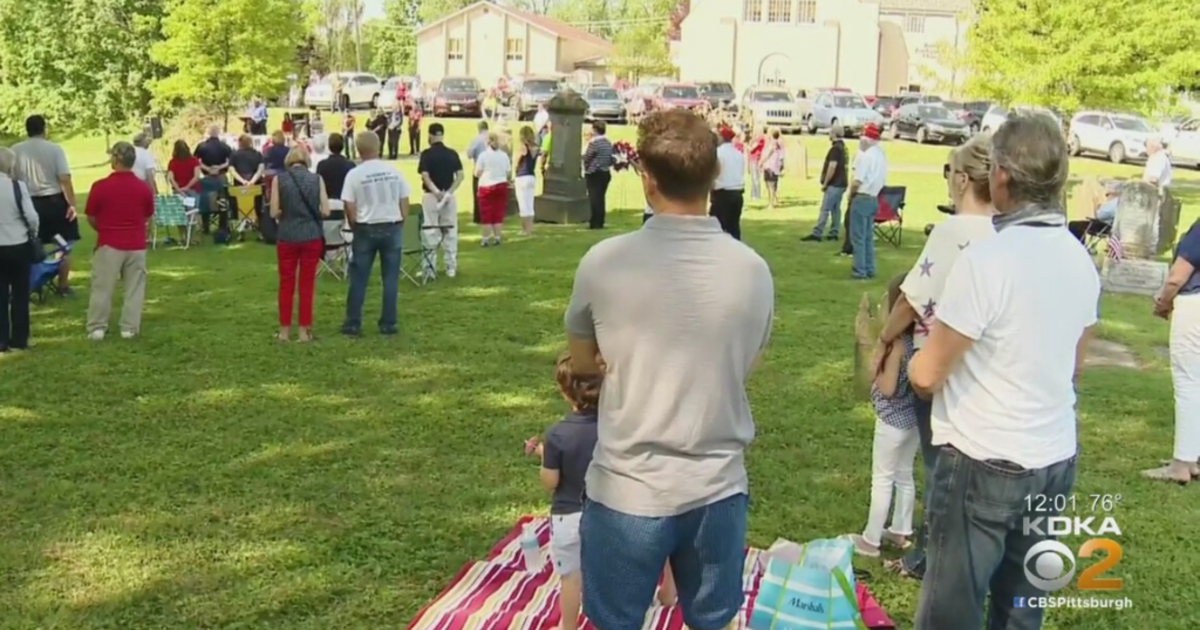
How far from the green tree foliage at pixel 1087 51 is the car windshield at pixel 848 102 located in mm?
13812

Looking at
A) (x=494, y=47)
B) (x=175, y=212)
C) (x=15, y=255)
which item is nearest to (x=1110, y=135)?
(x=175, y=212)

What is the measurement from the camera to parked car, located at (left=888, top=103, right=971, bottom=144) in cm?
3556

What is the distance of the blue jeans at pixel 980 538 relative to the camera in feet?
10.1

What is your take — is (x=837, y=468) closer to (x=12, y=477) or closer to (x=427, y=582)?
(x=427, y=582)

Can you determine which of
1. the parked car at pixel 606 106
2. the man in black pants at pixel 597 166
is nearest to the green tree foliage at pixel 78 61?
the parked car at pixel 606 106

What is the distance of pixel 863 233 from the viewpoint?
12766 millimetres

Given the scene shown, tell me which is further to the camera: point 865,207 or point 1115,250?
point 1115,250

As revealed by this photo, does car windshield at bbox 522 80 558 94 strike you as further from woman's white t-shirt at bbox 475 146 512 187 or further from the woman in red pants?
the woman in red pants

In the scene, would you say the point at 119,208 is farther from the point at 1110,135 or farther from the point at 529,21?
the point at 529,21

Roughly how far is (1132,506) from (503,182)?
10284 mm

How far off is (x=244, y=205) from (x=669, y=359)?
1403 cm

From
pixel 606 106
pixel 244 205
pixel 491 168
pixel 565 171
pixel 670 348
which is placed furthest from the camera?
pixel 606 106

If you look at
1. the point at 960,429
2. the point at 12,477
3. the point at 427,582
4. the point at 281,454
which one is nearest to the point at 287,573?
the point at 427,582

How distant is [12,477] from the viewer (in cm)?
612
